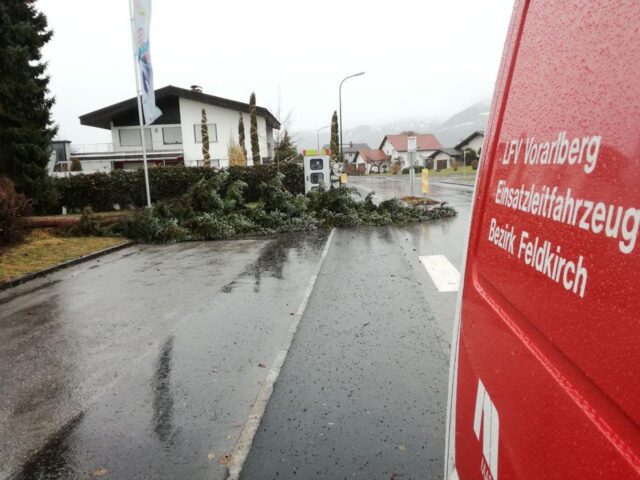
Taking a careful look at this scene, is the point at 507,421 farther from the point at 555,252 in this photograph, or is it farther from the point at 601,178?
the point at 601,178

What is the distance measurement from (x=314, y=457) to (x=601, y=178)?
2.78 meters

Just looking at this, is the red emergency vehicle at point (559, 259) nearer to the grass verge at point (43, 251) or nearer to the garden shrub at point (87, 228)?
the grass verge at point (43, 251)

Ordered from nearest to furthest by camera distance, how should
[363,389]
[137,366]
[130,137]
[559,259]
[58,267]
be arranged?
[559,259], [363,389], [137,366], [58,267], [130,137]

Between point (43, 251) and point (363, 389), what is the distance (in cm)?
1066

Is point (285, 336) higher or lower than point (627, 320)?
lower

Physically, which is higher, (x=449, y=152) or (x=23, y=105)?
(x=23, y=105)

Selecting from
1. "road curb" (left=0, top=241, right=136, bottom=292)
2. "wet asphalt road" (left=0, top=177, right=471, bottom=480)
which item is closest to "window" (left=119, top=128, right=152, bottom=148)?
"road curb" (left=0, top=241, right=136, bottom=292)

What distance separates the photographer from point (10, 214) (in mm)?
12125

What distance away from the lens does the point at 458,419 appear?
182 centimetres

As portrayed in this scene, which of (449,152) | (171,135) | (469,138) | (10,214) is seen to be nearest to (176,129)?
(171,135)

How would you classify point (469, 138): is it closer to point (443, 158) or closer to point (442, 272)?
point (443, 158)

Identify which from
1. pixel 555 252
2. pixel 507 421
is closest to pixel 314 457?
pixel 507 421

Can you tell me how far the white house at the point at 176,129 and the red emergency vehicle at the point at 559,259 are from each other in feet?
121

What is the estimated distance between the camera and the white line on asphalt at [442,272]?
24.8 ft
